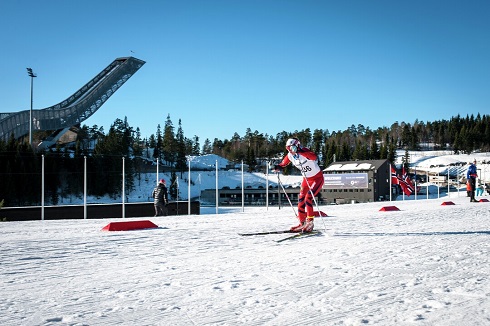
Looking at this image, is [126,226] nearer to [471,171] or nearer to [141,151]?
[471,171]

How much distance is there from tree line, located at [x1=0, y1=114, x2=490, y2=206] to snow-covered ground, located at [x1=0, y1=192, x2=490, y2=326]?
9.64m

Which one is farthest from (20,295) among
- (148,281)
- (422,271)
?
(422,271)

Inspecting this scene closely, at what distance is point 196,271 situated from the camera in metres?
4.55

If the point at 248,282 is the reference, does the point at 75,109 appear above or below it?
above

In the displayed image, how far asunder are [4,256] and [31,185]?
2341 centimetres

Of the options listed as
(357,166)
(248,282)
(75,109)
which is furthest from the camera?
(75,109)

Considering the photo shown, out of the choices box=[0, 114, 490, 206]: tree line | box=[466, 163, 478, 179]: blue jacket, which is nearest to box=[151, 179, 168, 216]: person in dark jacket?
box=[0, 114, 490, 206]: tree line

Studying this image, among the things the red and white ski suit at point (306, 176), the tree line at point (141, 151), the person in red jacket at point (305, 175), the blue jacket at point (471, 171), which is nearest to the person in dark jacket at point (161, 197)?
the tree line at point (141, 151)

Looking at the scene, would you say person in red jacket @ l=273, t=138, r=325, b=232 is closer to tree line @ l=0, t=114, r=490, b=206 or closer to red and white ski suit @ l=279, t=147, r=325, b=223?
red and white ski suit @ l=279, t=147, r=325, b=223

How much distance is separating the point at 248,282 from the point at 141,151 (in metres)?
82.8

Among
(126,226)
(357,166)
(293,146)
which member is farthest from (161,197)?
(357,166)

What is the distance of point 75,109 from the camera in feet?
185

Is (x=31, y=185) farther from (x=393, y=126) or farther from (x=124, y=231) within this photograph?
(x=393, y=126)

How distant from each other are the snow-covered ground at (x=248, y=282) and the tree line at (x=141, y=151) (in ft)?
31.6
